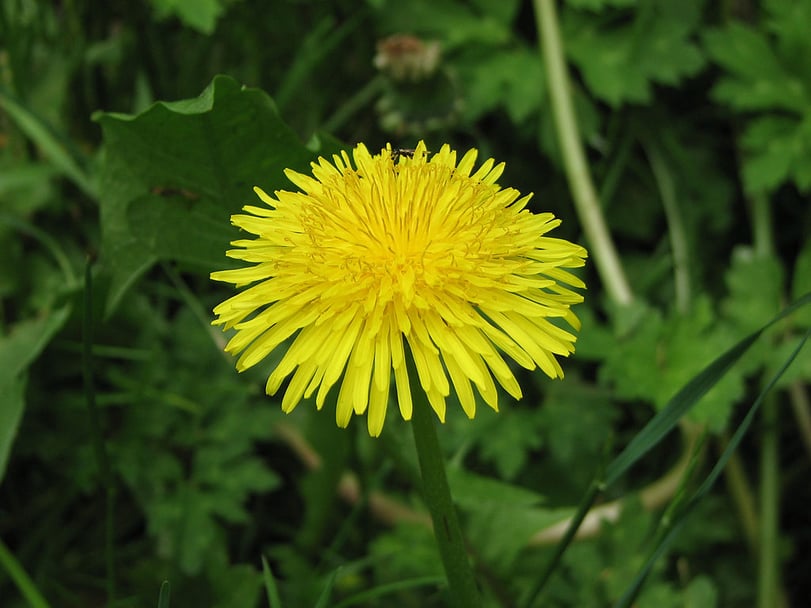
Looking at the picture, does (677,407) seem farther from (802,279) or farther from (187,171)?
(802,279)

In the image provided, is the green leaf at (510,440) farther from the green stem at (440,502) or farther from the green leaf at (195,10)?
the green leaf at (195,10)

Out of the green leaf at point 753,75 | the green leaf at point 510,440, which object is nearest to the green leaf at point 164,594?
the green leaf at point 510,440

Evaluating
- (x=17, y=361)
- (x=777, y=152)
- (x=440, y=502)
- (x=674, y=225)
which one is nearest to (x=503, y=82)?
(x=674, y=225)

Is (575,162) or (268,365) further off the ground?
(575,162)

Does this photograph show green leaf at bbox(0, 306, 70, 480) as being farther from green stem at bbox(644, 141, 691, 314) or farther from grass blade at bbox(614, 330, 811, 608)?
green stem at bbox(644, 141, 691, 314)

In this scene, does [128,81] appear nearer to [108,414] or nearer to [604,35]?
[108,414]

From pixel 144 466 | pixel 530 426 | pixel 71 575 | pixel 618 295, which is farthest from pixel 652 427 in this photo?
pixel 71 575

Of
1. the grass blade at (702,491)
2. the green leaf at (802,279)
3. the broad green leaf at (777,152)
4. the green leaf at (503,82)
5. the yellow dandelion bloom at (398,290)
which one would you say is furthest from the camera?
the green leaf at (503,82)
